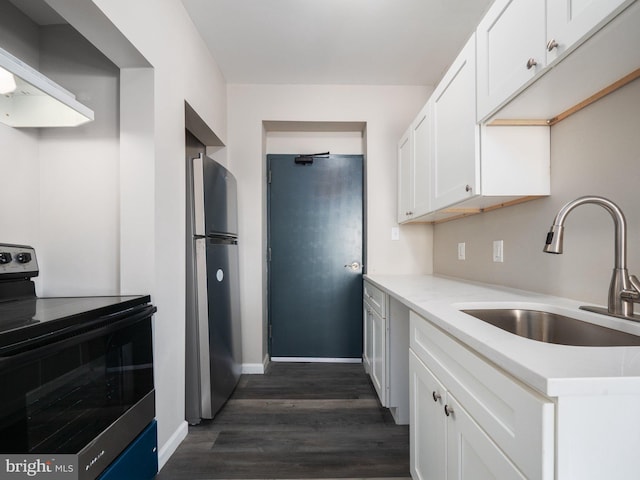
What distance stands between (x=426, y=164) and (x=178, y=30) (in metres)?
1.67

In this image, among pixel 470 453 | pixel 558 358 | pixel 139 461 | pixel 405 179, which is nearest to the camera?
pixel 558 358

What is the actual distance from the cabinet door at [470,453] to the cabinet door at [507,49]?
3.52 feet

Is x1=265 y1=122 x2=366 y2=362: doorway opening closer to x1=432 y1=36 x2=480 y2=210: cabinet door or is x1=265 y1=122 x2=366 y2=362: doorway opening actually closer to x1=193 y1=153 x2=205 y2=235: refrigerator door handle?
x1=193 y1=153 x2=205 y2=235: refrigerator door handle

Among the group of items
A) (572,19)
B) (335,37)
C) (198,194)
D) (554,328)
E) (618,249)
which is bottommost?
(554,328)

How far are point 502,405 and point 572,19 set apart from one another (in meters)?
1.01

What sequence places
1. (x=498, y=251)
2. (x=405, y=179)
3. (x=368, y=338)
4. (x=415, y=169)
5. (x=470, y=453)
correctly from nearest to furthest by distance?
(x=470, y=453) → (x=498, y=251) → (x=415, y=169) → (x=405, y=179) → (x=368, y=338)

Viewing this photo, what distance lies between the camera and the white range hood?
97 centimetres

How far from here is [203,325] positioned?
1958mm

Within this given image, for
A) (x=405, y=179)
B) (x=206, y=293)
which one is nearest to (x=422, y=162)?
(x=405, y=179)

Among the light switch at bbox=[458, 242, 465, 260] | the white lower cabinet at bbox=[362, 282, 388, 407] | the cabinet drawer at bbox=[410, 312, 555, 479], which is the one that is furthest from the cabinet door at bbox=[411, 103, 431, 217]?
the cabinet drawer at bbox=[410, 312, 555, 479]

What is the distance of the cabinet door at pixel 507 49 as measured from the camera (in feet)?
3.22

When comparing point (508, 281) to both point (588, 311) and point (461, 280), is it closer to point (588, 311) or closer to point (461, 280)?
point (461, 280)

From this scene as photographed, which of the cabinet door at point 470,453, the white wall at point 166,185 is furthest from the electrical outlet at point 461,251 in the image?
the white wall at point 166,185

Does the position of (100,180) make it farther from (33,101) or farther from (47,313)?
(47,313)
